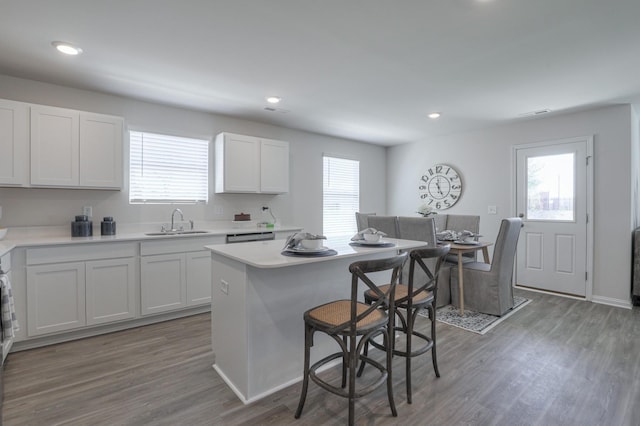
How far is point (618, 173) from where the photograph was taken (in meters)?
3.92

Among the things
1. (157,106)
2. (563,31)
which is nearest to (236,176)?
(157,106)

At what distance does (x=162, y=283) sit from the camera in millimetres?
3340

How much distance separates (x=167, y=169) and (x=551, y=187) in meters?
5.20

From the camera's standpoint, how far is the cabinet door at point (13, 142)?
2.82 metres

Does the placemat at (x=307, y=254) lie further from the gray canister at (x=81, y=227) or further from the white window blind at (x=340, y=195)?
the white window blind at (x=340, y=195)

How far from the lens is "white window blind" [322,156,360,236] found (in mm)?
5641

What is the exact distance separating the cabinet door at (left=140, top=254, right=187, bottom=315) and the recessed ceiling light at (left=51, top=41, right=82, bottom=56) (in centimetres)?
188

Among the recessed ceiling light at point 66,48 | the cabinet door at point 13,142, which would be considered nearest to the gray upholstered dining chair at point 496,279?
the recessed ceiling light at point 66,48

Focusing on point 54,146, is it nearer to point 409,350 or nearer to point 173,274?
point 173,274

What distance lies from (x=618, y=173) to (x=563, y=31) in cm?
268

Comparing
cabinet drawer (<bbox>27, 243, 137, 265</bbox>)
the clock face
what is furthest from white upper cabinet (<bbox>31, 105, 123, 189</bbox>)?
the clock face

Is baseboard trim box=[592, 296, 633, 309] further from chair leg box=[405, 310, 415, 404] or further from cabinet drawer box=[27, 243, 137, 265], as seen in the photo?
cabinet drawer box=[27, 243, 137, 265]

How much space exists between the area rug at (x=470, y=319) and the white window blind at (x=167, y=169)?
3269 millimetres

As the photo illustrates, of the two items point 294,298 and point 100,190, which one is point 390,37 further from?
point 100,190
